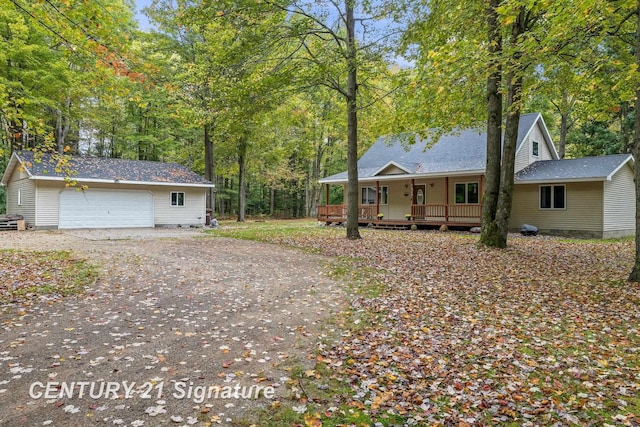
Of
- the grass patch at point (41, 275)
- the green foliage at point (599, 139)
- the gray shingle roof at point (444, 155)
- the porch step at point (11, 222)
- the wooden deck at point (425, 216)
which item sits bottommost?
the grass patch at point (41, 275)

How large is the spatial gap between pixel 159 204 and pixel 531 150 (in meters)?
20.4

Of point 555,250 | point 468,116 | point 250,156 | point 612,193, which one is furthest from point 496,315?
point 250,156

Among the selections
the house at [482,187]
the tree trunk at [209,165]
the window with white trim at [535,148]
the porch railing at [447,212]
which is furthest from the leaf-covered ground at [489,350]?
the tree trunk at [209,165]

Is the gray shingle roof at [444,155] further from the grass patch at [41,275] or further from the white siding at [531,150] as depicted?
the grass patch at [41,275]

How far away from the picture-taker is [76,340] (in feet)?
13.9

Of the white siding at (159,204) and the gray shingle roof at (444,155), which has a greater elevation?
the gray shingle roof at (444,155)

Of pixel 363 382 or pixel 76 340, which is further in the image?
pixel 76 340

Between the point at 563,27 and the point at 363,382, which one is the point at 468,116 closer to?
the point at 563,27

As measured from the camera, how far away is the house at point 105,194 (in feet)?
59.4

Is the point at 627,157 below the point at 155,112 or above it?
below

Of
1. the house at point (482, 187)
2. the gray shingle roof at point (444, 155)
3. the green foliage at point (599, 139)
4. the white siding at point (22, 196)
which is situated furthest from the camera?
the green foliage at point (599, 139)

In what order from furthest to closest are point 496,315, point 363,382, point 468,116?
point 468,116 → point 496,315 → point 363,382

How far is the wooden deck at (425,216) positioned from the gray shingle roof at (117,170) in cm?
800

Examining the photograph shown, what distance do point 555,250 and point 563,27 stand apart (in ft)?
25.7
